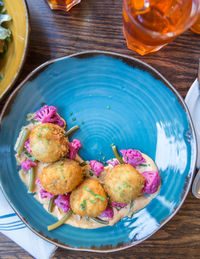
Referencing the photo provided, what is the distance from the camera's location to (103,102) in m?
1.13

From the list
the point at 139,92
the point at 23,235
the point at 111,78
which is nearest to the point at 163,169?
the point at 139,92

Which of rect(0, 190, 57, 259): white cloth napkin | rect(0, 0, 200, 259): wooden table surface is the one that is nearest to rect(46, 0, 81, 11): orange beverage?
rect(0, 0, 200, 259): wooden table surface

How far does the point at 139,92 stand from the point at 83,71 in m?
0.28

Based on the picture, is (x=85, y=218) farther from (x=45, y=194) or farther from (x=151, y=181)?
(x=151, y=181)

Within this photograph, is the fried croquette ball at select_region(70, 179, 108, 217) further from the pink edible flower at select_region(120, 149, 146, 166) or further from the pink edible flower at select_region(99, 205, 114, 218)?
the pink edible flower at select_region(120, 149, 146, 166)

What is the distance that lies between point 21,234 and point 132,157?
0.63 m

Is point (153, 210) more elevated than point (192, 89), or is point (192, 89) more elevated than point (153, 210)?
point (192, 89)

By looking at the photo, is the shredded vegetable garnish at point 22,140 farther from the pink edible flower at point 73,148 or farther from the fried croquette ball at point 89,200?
the fried croquette ball at point 89,200

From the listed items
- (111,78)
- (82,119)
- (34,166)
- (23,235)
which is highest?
(111,78)

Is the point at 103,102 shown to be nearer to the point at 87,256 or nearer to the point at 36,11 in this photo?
the point at 36,11

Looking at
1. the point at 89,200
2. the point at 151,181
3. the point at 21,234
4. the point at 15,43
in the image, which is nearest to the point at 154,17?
the point at 15,43

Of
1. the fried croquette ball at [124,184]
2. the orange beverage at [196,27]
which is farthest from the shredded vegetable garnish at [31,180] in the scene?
the orange beverage at [196,27]

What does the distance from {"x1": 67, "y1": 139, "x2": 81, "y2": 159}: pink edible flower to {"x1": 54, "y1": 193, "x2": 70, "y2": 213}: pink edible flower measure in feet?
0.59

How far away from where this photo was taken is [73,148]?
3.52 feet
